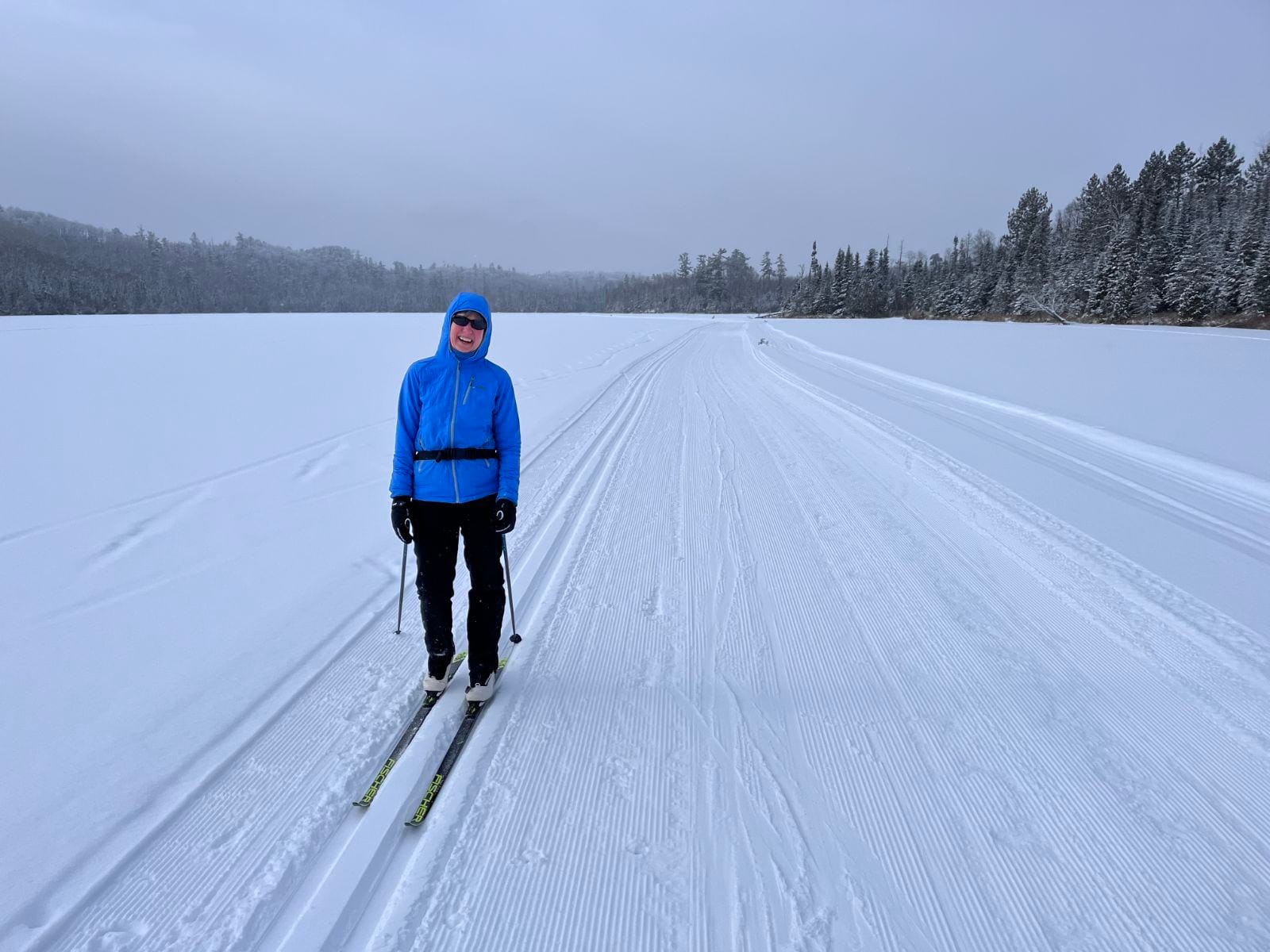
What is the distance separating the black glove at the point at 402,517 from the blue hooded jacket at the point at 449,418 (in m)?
0.04

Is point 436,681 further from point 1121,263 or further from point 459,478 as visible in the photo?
point 1121,263

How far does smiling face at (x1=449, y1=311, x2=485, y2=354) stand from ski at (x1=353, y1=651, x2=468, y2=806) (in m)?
1.61

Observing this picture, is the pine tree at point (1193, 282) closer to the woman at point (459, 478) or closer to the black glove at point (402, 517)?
the woman at point (459, 478)

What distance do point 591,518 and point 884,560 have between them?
2455 mm

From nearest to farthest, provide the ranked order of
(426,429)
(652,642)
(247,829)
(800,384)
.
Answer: (247,829) → (426,429) → (652,642) → (800,384)

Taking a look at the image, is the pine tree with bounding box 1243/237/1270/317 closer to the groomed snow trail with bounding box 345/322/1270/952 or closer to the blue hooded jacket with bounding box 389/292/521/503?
the groomed snow trail with bounding box 345/322/1270/952

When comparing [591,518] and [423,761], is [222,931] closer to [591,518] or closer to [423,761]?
[423,761]

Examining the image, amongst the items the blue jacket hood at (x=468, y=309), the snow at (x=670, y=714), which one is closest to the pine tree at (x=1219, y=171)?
the snow at (x=670, y=714)

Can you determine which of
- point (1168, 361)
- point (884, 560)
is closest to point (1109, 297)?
point (1168, 361)

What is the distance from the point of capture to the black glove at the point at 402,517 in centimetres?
280

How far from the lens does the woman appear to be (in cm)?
277

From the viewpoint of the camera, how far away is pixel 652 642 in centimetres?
345

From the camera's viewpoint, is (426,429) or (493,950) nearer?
(493,950)

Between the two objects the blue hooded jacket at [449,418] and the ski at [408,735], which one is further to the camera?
the blue hooded jacket at [449,418]
